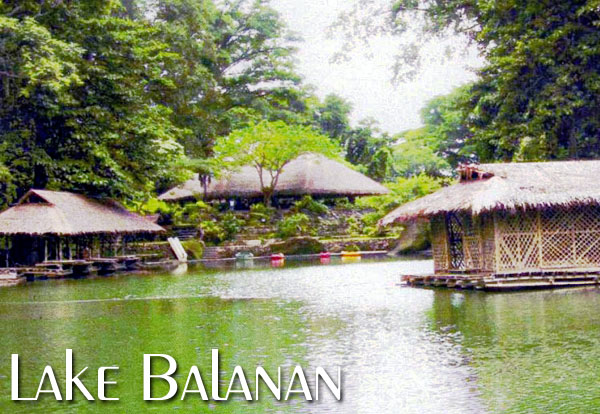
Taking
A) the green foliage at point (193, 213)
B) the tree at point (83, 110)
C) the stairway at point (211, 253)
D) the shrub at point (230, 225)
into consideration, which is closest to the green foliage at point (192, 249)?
the stairway at point (211, 253)

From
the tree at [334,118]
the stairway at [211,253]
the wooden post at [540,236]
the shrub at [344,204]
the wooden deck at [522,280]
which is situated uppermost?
the tree at [334,118]

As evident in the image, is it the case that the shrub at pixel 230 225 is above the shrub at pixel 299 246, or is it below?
above

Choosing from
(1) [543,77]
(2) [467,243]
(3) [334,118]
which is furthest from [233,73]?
(2) [467,243]

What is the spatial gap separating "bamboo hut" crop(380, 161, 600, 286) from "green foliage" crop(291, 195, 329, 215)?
19415 mm

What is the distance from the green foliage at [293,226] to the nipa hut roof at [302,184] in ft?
9.16

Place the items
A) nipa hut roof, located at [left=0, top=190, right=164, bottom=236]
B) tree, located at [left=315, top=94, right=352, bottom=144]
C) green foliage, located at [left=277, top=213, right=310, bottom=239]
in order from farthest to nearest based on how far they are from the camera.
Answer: tree, located at [left=315, top=94, right=352, bottom=144], green foliage, located at [left=277, top=213, right=310, bottom=239], nipa hut roof, located at [left=0, top=190, right=164, bottom=236]

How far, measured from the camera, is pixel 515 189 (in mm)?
15617

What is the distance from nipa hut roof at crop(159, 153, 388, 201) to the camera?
37.2 metres

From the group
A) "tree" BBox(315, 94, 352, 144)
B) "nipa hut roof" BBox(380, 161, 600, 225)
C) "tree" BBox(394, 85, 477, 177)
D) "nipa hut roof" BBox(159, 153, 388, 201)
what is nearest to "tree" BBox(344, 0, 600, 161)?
"nipa hut roof" BBox(380, 161, 600, 225)

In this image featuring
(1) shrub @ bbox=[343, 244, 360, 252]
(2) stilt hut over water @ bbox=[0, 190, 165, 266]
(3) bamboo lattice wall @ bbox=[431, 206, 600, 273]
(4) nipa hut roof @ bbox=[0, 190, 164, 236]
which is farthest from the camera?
(1) shrub @ bbox=[343, 244, 360, 252]

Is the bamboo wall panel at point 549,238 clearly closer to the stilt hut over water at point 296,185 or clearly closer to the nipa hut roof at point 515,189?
the nipa hut roof at point 515,189

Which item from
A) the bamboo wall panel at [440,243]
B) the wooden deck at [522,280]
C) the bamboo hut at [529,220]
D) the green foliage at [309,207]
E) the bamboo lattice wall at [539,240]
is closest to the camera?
the wooden deck at [522,280]

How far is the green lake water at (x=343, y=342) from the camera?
696 centimetres

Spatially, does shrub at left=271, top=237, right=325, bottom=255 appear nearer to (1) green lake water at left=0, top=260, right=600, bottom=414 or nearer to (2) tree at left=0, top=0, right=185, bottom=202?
(2) tree at left=0, top=0, right=185, bottom=202
